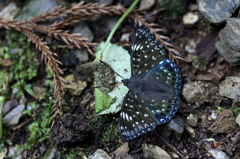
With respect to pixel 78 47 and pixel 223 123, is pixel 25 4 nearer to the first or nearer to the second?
pixel 78 47

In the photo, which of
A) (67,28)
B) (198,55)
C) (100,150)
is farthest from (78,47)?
(198,55)

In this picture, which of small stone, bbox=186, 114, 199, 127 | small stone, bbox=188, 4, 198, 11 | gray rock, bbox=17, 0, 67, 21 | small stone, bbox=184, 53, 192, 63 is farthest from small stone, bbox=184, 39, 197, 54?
gray rock, bbox=17, 0, 67, 21

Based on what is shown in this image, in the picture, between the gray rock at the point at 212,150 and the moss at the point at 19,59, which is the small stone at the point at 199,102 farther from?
the moss at the point at 19,59

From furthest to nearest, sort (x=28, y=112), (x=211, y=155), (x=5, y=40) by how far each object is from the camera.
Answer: (x=5, y=40)
(x=28, y=112)
(x=211, y=155)

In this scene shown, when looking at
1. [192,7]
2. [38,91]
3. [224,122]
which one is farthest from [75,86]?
[192,7]

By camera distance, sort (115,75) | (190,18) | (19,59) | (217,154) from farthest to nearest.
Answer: (19,59)
(190,18)
(115,75)
(217,154)

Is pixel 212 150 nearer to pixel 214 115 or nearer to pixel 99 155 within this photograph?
pixel 214 115
